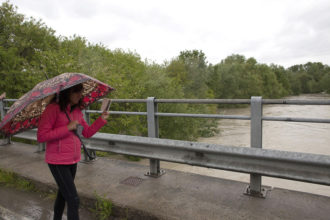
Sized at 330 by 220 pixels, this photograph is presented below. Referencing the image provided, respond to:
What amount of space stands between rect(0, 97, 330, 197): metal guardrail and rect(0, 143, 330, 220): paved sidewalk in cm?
25

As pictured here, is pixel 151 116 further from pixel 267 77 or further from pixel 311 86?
pixel 311 86

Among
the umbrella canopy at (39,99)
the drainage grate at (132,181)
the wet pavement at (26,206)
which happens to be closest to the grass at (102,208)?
the wet pavement at (26,206)

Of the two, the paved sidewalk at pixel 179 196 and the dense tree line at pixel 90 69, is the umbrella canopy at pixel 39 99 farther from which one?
the dense tree line at pixel 90 69

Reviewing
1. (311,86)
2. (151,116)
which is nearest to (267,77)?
(311,86)

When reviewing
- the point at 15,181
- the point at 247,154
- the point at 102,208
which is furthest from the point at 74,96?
the point at 15,181

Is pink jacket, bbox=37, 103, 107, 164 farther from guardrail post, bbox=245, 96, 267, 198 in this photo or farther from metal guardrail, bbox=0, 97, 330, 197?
guardrail post, bbox=245, 96, 267, 198

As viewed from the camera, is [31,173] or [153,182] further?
[31,173]

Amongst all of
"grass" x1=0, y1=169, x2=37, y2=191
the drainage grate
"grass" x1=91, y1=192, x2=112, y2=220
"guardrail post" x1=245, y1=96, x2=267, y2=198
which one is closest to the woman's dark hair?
"grass" x1=91, y1=192, x2=112, y2=220

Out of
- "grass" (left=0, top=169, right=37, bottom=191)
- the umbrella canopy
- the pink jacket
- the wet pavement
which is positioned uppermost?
the umbrella canopy

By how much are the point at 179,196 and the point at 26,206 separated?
2.02 meters

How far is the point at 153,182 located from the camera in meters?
3.72

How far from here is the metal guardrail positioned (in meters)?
2.48

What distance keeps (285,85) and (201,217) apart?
313 ft

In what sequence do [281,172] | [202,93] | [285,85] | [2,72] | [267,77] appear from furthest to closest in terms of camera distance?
[285,85], [267,77], [202,93], [2,72], [281,172]
